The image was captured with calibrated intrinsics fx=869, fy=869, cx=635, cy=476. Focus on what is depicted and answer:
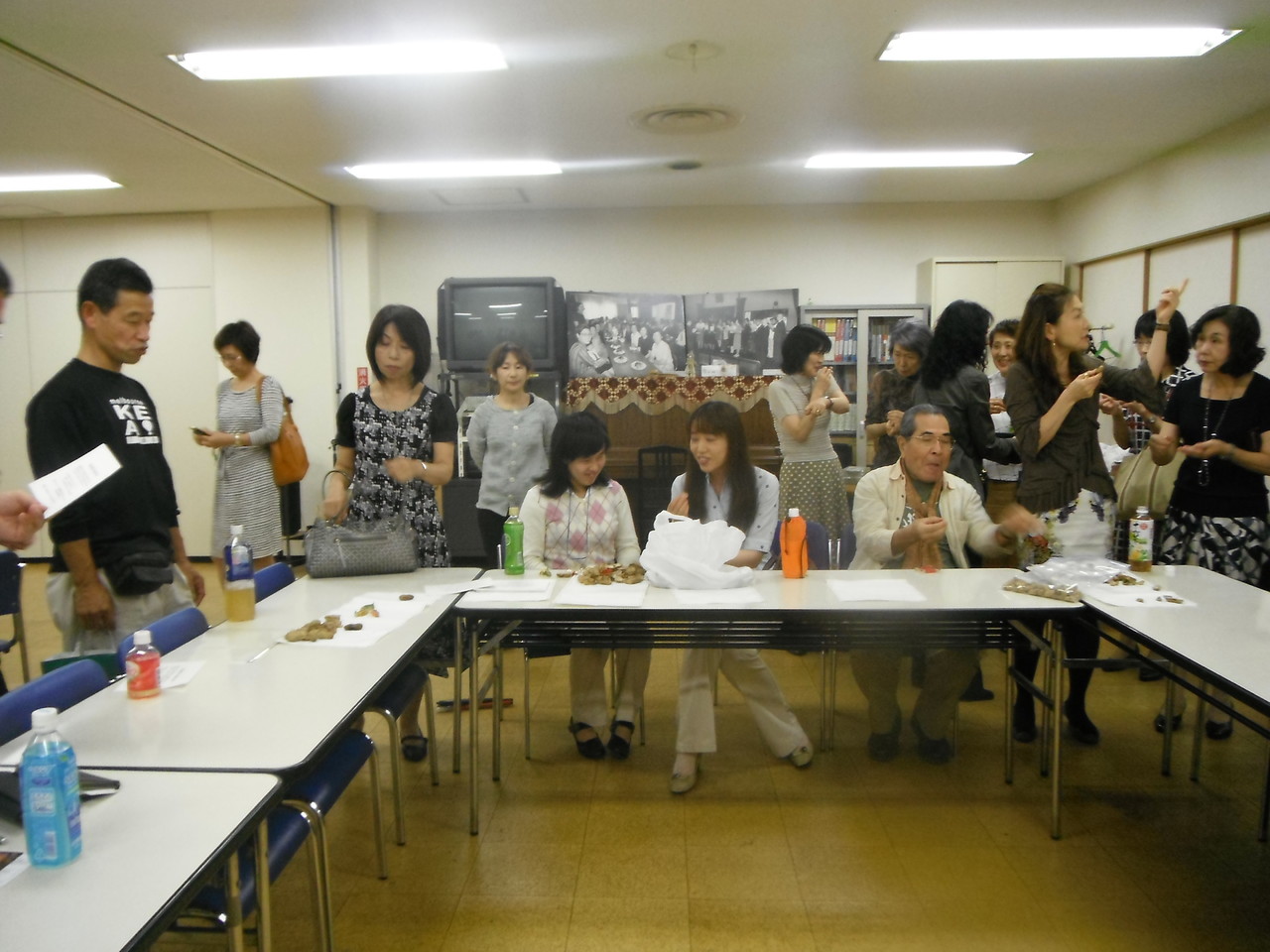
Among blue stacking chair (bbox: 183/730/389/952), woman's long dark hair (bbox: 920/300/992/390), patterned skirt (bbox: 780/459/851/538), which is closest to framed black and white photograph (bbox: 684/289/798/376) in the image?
patterned skirt (bbox: 780/459/851/538)

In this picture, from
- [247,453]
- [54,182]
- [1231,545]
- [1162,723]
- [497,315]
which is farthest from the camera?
[497,315]

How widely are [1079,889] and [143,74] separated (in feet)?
14.3

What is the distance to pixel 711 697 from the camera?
2.88m

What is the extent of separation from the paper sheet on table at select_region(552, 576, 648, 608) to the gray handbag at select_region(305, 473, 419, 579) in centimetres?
58

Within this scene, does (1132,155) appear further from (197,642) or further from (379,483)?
(197,642)

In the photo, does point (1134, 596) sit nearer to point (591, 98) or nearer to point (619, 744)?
point (619, 744)

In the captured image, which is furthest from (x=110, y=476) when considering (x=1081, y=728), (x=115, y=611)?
(x=1081, y=728)

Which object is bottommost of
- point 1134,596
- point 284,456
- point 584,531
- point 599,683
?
point 599,683

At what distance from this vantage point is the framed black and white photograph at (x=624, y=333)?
6219 millimetres

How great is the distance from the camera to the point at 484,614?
248 cm

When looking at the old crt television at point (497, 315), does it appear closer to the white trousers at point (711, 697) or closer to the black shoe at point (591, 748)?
the black shoe at point (591, 748)

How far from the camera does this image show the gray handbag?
9.27 feet

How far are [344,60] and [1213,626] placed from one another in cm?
352

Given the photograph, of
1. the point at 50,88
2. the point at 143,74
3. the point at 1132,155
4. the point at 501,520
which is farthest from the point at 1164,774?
the point at 50,88
